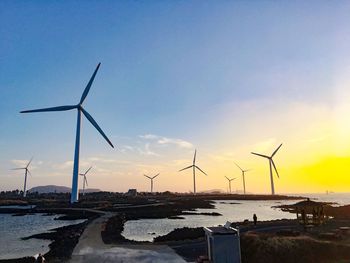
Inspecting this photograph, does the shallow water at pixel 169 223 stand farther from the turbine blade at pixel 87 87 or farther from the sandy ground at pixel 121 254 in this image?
the turbine blade at pixel 87 87

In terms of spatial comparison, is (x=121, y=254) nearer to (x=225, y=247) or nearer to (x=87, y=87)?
(x=225, y=247)

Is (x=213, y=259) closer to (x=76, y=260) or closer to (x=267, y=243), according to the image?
(x=267, y=243)

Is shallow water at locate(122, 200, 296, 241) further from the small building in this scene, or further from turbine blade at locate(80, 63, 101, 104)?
turbine blade at locate(80, 63, 101, 104)

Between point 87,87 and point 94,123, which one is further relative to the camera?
point 87,87

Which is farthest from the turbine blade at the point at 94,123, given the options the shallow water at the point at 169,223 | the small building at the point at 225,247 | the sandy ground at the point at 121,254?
the small building at the point at 225,247

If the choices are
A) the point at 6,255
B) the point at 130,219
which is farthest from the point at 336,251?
the point at 130,219

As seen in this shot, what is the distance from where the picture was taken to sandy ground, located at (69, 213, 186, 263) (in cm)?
2637

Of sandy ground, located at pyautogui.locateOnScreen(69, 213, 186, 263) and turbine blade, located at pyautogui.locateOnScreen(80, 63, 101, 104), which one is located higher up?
turbine blade, located at pyautogui.locateOnScreen(80, 63, 101, 104)

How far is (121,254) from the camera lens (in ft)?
94.6

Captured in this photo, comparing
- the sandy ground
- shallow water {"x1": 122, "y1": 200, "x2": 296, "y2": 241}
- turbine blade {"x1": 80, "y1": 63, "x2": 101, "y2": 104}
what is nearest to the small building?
the sandy ground

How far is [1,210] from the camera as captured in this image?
→ 371 ft

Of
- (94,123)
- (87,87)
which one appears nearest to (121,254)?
(94,123)

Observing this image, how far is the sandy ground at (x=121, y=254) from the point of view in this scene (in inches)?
1038

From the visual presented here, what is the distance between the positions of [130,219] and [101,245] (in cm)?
4391
